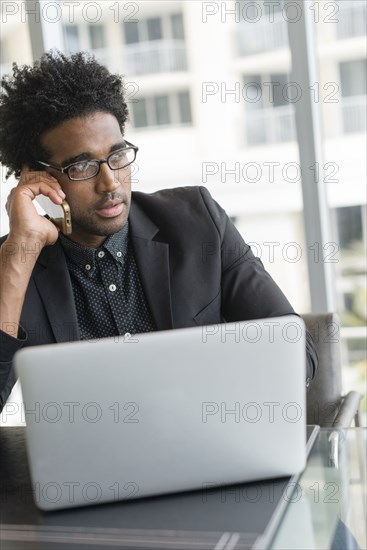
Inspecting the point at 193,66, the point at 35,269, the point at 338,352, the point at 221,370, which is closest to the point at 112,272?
the point at 35,269

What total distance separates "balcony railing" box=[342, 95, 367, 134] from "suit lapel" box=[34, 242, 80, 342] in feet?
5.03

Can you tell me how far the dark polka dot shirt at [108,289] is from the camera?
1.89 m

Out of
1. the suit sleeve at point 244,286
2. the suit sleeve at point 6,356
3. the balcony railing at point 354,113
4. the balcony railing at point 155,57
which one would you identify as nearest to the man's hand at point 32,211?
the suit sleeve at point 6,356

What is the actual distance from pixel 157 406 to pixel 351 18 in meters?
2.26

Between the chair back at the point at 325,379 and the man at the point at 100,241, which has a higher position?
the man at the point at 100,241

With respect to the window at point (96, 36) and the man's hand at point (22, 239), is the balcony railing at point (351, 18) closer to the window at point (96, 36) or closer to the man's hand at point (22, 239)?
the window at point (96, 36)

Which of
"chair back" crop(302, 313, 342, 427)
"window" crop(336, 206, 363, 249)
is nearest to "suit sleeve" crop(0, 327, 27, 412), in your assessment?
"chair back" crop(302, 313, 342, 427)

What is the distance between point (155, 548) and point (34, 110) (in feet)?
4.08

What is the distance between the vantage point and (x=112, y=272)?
76.5 inches

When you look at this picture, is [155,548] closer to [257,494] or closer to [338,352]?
[257,494]

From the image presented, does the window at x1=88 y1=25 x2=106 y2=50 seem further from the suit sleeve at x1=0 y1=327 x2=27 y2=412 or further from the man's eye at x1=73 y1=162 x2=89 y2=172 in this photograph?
the suit sleeve at x1=0 y1=327 x2=27 y2=412

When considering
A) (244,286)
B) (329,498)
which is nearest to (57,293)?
(244,286)

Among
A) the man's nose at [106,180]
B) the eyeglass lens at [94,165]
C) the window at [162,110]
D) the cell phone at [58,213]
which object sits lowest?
the cell phone at [58,213]

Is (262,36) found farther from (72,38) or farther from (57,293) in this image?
(57,293)
